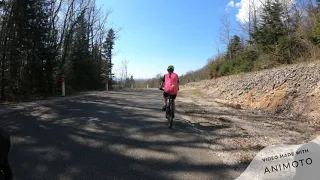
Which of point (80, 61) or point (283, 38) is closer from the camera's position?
point (283, 38)

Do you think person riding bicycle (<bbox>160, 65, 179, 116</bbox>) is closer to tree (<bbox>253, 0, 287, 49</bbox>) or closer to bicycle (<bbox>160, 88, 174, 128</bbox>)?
bicycle (<bbox>160, 88, 174, 128</bbox>)

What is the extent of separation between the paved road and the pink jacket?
3.54ft

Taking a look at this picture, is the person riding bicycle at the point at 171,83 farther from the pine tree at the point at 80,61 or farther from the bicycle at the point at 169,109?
the pine tree at the point at 80,61

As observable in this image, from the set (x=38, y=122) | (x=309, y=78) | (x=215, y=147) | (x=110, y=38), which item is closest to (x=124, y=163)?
(x=215, y=147)

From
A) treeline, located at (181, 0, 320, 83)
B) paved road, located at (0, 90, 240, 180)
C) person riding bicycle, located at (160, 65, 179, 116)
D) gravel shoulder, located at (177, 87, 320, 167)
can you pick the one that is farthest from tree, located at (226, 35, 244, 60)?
paved road, located at (0, 90, 240, 180)

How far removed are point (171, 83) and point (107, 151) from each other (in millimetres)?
3524

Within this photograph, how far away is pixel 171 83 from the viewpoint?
7.99m

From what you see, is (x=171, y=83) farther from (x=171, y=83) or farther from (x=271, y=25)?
(x=271, y=25)

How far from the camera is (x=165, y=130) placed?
23.4 ft

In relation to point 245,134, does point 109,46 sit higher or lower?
higher

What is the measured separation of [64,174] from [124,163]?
1050 mm

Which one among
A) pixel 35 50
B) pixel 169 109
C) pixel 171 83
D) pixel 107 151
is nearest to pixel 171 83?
pixel 171 83

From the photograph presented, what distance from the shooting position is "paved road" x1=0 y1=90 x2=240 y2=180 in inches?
162

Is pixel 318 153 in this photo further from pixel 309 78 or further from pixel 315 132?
pixel 309 78
